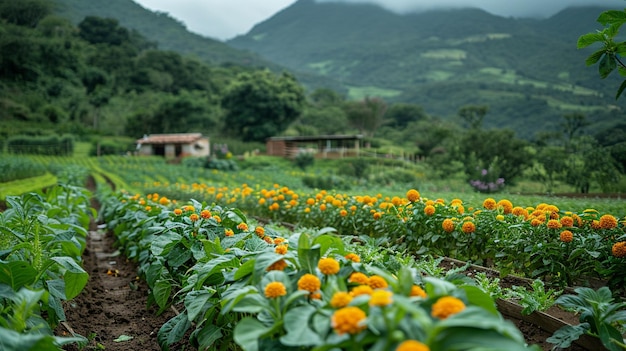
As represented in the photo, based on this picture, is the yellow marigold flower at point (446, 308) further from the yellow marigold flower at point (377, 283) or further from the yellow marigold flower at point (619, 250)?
the yellow marigold flower at point (619, 250)

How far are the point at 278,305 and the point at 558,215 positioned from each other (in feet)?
10.4

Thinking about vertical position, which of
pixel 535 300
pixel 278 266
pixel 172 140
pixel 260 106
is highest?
pixel 260 106

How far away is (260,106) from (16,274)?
4439cm

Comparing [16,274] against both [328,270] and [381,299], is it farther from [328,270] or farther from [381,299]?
[381,299]

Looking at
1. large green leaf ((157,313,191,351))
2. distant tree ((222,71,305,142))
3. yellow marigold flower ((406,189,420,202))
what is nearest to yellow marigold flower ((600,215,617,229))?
yellow marigold flower ((406,189,420,202))

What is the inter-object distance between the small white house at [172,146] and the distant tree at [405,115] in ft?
126

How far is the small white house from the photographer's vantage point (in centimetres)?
3797

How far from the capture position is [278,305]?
5.67 ft

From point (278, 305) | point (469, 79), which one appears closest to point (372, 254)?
point (278, 305)

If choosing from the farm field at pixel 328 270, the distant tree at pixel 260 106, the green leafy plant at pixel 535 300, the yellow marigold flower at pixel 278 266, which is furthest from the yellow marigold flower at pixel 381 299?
the distant tree at pixel 260 106

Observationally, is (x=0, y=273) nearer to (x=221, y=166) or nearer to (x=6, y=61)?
(x=221, y=166)

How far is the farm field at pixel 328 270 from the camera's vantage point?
150 cm

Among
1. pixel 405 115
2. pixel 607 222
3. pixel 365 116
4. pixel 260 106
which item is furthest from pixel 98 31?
pixel 607 222

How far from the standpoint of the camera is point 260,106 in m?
46.0
